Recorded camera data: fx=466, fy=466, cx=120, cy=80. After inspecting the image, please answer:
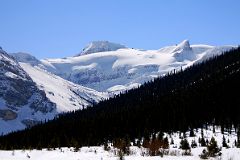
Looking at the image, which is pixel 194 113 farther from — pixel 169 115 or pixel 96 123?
pixel 96 123

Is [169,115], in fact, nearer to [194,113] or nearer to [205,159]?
[194,113]

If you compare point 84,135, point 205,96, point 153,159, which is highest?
point 205,96

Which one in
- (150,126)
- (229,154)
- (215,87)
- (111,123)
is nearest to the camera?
(229,154)

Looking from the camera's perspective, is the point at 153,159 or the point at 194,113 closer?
the point at 153,159

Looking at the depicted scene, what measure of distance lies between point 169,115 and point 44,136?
28.9 metres

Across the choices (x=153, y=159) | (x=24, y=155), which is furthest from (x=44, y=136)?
(x=153, y=159)

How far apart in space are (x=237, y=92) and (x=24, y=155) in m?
72.1

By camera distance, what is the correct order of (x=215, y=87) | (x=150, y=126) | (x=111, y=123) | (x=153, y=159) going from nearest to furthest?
(x=153, y=159) < (x=150, y=126) < (x=111, y=123) < (x=215, y=87)

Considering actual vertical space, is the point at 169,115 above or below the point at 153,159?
above

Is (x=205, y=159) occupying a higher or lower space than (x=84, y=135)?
lower

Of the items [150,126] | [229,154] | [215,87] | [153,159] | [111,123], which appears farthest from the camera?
[215,87]

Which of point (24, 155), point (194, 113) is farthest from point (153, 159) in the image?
point (194, 113)

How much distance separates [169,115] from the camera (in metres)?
83.8

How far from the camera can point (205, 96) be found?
314ft
